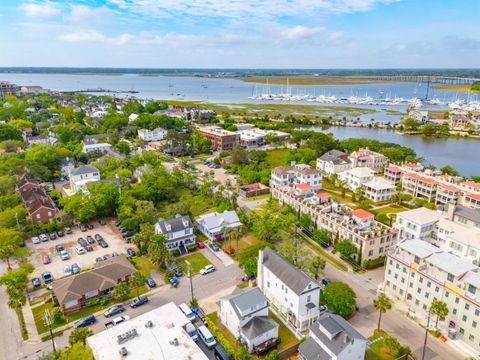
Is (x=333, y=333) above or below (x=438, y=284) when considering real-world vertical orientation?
below

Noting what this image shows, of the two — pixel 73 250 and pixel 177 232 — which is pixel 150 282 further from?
pixel 73 250

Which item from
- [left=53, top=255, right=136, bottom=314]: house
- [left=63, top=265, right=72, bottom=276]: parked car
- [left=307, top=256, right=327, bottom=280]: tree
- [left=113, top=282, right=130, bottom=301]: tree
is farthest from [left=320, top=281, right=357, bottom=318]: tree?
[left=63, top=265, right=72, bottom=276]: parked car

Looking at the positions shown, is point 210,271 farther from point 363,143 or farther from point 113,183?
point 363,143

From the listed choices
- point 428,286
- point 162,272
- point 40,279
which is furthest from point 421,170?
point 40,279

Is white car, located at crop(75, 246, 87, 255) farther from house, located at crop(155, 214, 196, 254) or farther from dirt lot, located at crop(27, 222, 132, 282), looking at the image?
house, located at crop(155, 214, 196, 254)

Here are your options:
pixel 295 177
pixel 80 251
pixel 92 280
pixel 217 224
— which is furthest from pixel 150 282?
pixel 295 177

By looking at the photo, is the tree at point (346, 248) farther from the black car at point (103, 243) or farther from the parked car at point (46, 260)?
the parked car at point (46, 260)
